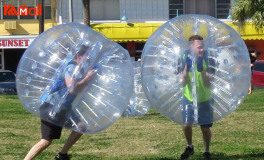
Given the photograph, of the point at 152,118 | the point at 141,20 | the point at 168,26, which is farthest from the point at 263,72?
the point at 168,26

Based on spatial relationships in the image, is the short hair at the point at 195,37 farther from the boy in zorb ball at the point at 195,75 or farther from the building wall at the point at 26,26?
the building wall at the point at 26,26

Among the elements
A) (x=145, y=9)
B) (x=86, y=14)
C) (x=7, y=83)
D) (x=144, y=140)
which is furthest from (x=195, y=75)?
(x=145, y=9)

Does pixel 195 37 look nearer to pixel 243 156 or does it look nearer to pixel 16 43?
pixel 243 156

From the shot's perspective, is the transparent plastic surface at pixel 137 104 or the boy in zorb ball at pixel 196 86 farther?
the transparent plastic surface at pixel 137 104

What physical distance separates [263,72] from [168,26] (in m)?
20.7

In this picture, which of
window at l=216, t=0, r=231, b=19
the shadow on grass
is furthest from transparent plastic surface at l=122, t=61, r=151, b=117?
window at l=216, t=0, r=231, b=19

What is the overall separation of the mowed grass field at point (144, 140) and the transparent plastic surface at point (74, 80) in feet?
5.93

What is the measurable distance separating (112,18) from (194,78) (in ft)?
99.6

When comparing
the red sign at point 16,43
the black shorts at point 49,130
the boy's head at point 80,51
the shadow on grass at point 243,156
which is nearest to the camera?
the boy's head at point 80,51

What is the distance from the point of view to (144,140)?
12.0 meters

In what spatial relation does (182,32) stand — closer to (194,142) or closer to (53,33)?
(53,33)

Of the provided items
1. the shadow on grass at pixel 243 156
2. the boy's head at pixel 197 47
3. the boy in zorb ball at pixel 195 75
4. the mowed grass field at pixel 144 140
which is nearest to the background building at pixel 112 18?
the mowed grass field at pixel 144 140

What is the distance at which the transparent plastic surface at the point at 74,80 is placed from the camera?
320 inches

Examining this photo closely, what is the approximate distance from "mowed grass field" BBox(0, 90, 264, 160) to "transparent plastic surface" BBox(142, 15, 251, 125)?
124 centimetres
